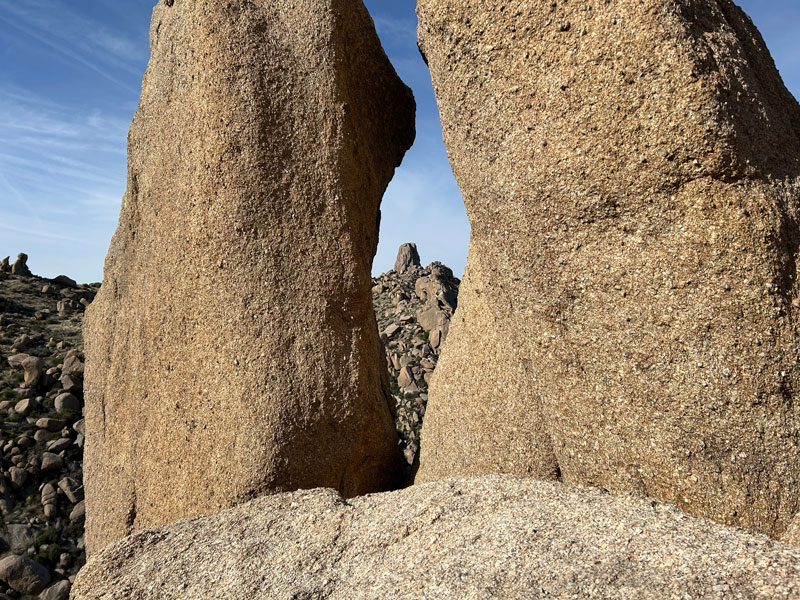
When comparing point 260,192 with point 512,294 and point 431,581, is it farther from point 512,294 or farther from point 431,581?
point 431,581

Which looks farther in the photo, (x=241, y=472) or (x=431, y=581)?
(x=241, y=472)

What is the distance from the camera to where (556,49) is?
3.36 metres

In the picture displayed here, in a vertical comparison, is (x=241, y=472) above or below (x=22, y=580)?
above

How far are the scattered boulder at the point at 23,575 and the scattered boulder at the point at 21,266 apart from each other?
874 cm

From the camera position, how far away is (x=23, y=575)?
6.77m

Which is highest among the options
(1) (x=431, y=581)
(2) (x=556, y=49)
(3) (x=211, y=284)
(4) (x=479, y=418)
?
(2) (x=556, y=49)

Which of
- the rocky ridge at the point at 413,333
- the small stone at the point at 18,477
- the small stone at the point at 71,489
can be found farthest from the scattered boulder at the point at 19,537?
the rocky ridge at the point at 413,333

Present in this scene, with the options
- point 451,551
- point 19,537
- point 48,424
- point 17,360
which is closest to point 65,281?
point 17,360

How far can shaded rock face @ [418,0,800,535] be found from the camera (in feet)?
9.96

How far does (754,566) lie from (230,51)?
15.1ft

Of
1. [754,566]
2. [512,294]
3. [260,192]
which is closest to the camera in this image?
[754,566]

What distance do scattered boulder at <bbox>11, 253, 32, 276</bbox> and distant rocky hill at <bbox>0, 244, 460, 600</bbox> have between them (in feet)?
2.32

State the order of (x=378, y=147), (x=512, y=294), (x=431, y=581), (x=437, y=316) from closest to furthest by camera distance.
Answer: (x=431, y=581)
(x=512, y=294)
(x=378, y=147)
(x=437, y=316)

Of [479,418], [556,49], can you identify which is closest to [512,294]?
[479,418]
